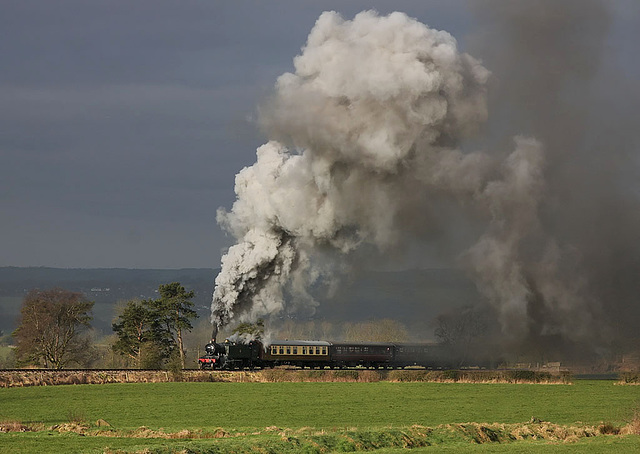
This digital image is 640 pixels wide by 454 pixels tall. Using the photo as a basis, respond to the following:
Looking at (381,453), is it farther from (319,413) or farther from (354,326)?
(354,326)

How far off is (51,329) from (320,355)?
3101cm

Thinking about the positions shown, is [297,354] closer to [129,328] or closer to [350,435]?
[129,328]

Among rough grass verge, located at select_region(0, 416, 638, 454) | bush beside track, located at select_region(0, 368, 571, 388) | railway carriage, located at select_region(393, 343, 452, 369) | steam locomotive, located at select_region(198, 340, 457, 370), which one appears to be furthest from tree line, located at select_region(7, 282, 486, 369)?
rough grass verge, located at select_region(0, 416, 638, 454)

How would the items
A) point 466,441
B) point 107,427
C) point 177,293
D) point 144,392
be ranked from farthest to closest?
point 177,293
point 144,392
point 107,427
point 466,441

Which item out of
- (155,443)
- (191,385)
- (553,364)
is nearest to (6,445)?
(155,443)

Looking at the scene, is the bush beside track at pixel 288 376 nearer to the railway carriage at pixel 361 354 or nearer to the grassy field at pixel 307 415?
the grassy field at pixel 307 415

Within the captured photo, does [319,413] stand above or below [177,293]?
below

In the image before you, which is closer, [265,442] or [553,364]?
[265,442]

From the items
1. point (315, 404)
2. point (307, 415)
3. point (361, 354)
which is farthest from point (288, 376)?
point (307, 415)

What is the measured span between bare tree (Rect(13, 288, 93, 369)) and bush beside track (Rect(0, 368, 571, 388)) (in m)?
21.0

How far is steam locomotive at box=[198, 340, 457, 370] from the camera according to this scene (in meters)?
80.8

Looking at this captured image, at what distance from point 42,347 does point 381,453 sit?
71.4m

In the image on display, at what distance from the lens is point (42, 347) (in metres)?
96.8

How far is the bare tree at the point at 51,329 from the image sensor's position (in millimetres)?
96438
